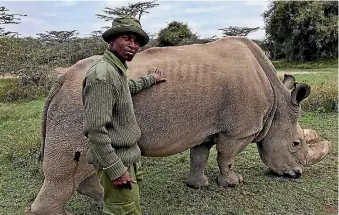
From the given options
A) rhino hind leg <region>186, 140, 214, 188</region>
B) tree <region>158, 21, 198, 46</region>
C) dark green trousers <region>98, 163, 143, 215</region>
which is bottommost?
tree <region>158, 21, 198, 46</region>

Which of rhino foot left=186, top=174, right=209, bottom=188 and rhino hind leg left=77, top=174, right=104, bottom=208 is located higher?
rhino hind leg left=77, top=174, right=104, bottom=208

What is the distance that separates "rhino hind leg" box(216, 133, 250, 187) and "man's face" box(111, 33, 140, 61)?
6.55 feet

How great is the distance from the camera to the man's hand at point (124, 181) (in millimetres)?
2731

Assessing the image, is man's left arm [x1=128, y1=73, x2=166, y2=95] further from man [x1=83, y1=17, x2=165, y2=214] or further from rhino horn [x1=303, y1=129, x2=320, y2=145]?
rhino horn [x1=303, y1=129, x2=320, y2=145]

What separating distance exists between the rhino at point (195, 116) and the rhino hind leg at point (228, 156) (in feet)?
0.03

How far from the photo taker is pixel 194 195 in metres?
4.92

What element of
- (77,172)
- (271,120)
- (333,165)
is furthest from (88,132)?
(333,165)

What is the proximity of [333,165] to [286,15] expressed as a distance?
20024 mm

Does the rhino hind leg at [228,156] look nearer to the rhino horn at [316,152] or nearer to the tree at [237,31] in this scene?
the rhino horn at [316,152]

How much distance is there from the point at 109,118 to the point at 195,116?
1.64m

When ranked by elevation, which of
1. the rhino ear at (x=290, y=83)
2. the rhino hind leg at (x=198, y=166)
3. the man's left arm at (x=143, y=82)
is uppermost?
the man's left arm at (x=143, y=82)

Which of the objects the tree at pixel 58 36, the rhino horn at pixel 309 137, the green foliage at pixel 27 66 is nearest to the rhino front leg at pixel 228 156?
the rhino horn at pixel 309 137

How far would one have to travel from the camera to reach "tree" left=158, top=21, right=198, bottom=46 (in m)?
26.4

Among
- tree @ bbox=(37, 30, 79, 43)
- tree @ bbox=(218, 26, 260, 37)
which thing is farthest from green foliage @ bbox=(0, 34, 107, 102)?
tree @ bbox=(218, 26, 260, 37)
